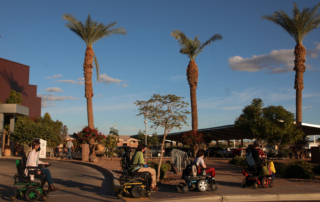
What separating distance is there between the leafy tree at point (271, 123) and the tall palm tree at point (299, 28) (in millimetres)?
2953

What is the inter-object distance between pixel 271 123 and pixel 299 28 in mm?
9019

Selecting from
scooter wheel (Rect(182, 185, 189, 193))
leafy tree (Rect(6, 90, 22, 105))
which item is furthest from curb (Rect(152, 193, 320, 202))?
leafy tree (Rect(6, 90, 22, 105))

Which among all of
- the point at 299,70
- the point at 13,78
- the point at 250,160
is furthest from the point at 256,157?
the point at 13,78

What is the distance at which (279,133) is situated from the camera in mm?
20688

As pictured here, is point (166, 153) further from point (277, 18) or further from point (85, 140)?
point (277, 18)

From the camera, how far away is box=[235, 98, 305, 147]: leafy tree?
20766 millimetres

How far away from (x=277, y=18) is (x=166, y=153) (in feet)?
Answer: 75.8

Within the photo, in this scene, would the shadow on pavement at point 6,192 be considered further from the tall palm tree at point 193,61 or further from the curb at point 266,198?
the tall palm tree at point 193,61

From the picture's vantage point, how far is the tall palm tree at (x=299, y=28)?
24.0 metres

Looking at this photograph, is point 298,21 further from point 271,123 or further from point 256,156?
point 256,156

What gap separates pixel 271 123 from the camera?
20969mm

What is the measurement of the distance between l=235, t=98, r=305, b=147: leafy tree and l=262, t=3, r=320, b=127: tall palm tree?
295cm

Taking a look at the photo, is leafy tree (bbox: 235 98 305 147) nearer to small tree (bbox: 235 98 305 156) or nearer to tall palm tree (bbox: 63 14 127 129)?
small tree (bbox: 235 98 305 156)

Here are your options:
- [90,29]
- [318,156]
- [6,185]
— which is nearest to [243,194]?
[6,185]
